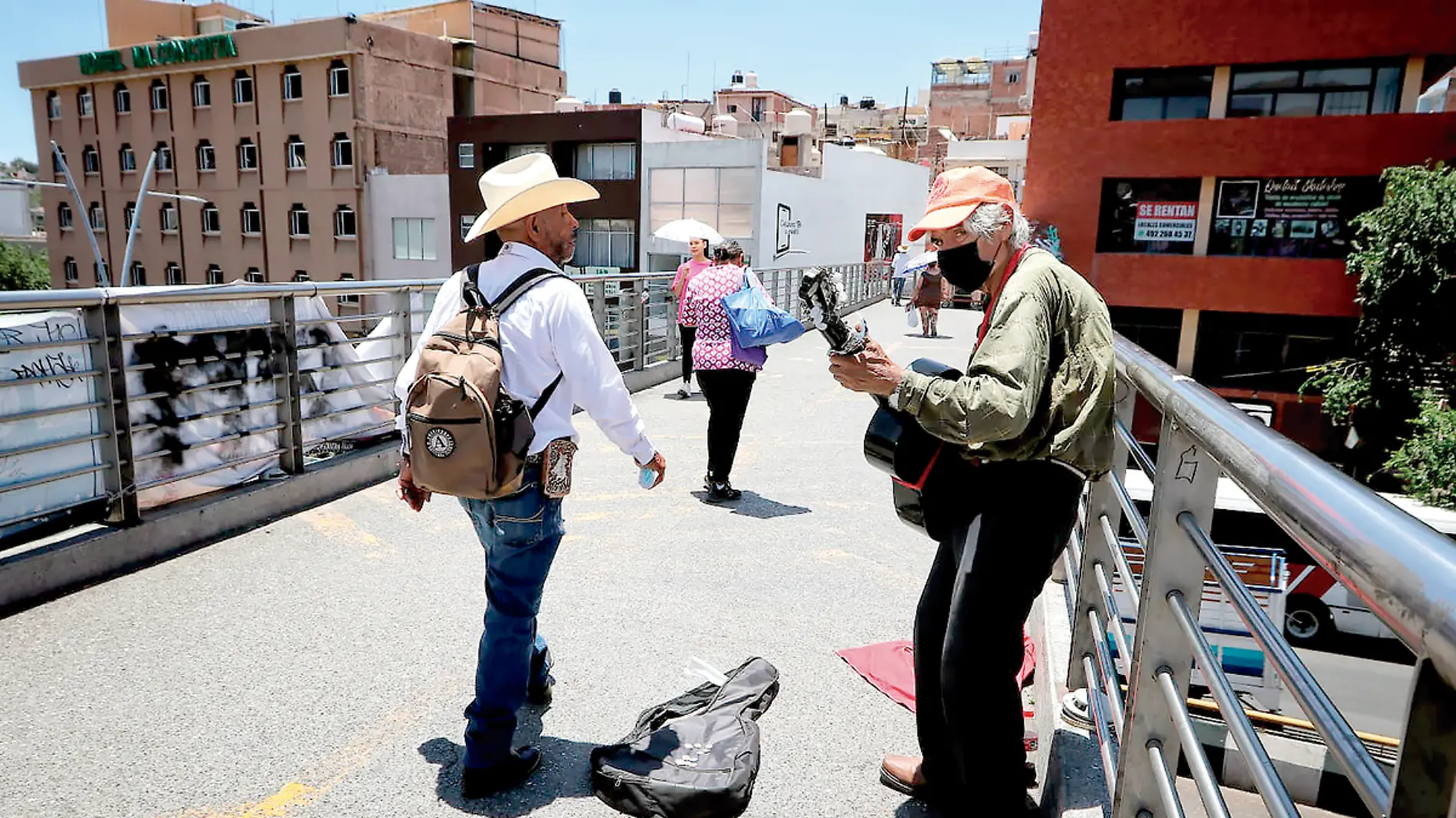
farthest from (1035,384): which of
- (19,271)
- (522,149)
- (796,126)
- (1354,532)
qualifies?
(19,271)

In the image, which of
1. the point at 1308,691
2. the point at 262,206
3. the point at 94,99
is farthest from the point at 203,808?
the point at 94,99

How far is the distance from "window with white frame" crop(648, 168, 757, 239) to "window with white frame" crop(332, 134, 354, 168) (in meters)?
16.8

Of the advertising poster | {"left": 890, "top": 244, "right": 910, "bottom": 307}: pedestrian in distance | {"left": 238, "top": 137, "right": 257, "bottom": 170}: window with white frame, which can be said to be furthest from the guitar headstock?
{"left": 238, "top": 137, "right": 257, "bottom": 170}: window with white frame

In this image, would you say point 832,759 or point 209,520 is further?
point 209,520

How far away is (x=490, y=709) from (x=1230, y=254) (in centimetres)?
3067

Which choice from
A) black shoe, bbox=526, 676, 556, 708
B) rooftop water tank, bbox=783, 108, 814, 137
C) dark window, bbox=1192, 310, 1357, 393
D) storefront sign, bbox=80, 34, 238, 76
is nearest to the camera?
black shoe, bbox=526, 676, 556, 708

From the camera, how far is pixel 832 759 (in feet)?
10.2

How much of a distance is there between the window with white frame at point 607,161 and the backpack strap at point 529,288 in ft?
117

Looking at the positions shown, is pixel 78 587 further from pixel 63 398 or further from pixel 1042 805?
pixel 1042 805

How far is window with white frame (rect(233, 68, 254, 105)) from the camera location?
4588 centimetres

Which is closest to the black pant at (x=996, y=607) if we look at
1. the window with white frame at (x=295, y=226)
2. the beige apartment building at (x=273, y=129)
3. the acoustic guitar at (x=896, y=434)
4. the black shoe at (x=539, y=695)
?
the acoustic guitar at (x=896, y=434)

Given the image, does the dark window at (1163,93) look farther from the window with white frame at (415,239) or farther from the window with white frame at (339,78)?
the window with white frame at (339,78)

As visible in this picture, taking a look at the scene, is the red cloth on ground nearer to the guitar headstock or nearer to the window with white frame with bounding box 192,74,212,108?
the guitar headstock

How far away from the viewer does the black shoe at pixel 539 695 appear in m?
3.42
